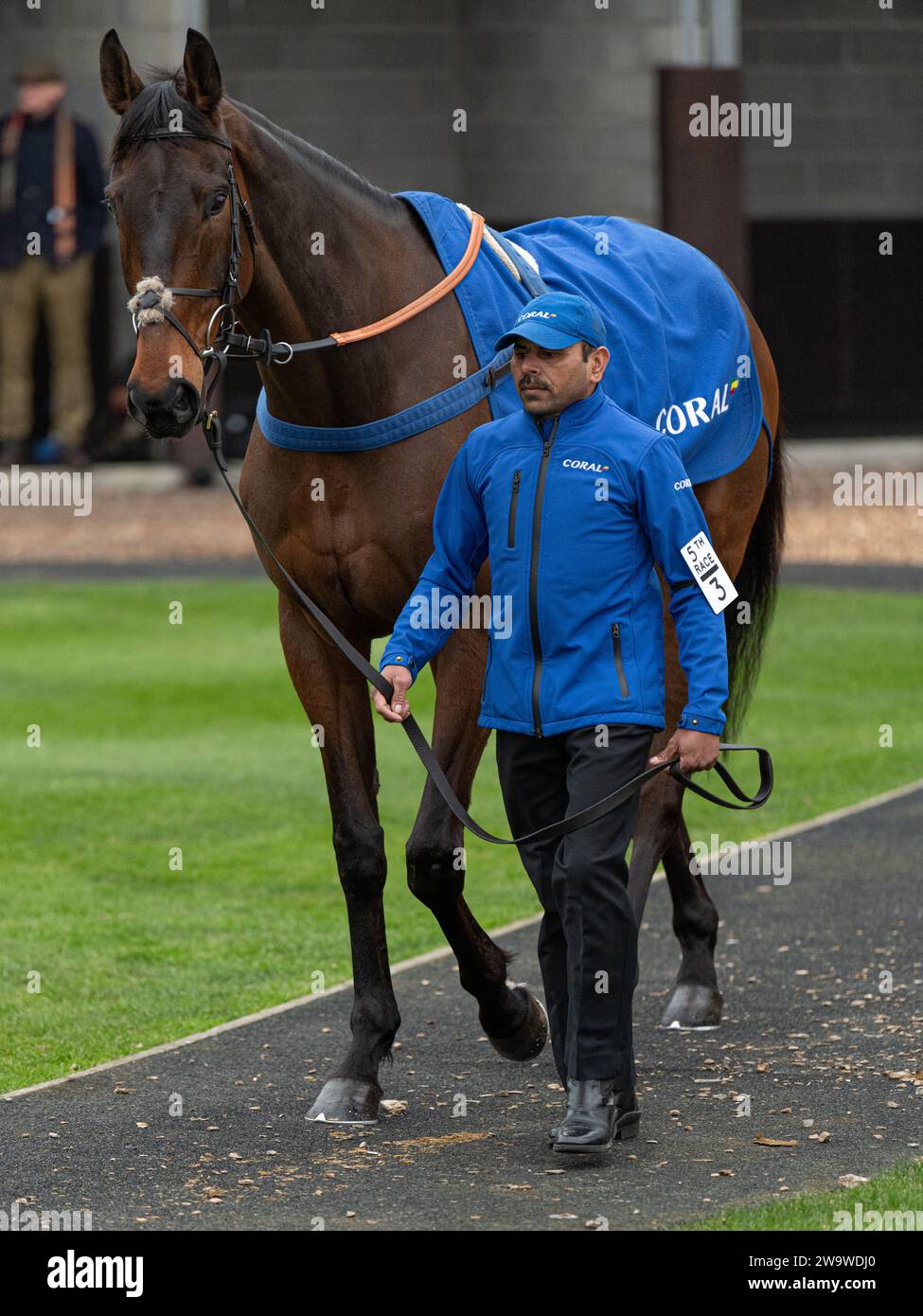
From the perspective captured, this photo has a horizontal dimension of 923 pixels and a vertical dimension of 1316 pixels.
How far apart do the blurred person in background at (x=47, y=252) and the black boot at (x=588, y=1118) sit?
16102 mm

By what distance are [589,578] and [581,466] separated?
25cm

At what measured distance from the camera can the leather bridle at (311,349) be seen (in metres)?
4.96

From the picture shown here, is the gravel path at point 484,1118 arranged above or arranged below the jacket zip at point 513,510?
below

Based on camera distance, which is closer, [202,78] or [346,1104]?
[202,78]

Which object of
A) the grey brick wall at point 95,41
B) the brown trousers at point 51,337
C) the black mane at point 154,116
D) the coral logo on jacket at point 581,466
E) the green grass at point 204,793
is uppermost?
the grey brick wall at point 95,41

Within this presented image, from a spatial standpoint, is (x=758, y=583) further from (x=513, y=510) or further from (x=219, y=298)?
(x=219, y=298)

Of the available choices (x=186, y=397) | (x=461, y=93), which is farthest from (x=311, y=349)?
(x=461, y=93)

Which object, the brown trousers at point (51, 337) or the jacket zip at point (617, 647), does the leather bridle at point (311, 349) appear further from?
the brown trousers at point (51, 337)

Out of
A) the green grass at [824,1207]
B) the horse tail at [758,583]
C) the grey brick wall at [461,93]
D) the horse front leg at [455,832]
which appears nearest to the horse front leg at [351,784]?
the horse front leg at [455,832]

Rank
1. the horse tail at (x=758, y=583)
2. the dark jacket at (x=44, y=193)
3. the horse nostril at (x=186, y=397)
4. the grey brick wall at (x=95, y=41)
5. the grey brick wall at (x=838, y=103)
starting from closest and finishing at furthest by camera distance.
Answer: the horse nostril at (x=186, y=397), the horse tail at (x=758, y=583), the grey brick wall at (x=95, y=41), the dark jacket at (x=44, y=193), the grey brick wall at (x=838, y=103)

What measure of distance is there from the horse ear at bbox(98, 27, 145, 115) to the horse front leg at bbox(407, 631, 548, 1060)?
1.46 metres

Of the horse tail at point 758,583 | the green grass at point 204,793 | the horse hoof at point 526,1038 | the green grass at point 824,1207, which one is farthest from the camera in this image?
the horse tail at point 758,583

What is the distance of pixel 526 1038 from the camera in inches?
231

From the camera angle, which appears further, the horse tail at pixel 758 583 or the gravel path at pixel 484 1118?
the horse tail at pixel 758 583
